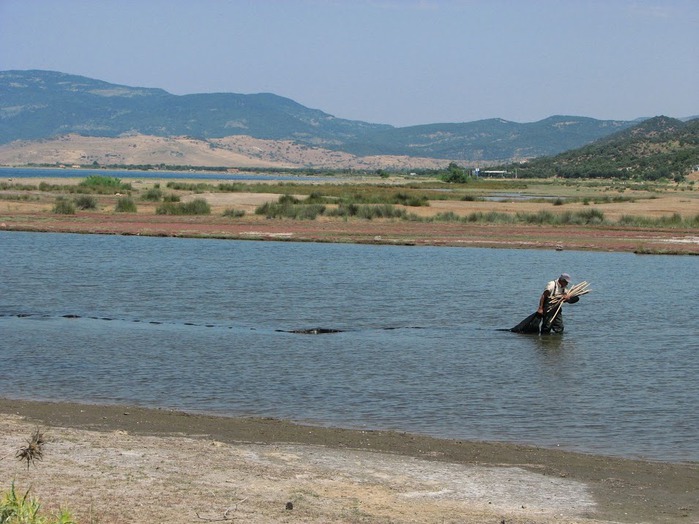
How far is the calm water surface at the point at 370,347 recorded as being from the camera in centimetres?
1288

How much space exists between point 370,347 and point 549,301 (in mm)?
3839

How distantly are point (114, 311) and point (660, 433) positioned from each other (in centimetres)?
1261

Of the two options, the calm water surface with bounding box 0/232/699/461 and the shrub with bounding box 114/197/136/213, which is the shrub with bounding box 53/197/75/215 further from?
the calm water surface with bounding box 0/232/699/461

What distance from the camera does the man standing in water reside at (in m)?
19.1

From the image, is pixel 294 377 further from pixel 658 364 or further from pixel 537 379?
pixel 658 364

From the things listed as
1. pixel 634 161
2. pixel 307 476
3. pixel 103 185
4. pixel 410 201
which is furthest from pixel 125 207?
pixel 634 161

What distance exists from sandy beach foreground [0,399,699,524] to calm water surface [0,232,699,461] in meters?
0.88

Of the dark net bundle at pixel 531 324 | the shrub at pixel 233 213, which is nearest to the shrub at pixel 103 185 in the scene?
the shrub at pixel 233 213

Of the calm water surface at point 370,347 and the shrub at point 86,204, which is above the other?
the shrub at point 86,204

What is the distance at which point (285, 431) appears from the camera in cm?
1170

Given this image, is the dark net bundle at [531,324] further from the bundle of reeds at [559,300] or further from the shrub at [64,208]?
the shrub at [64,208]

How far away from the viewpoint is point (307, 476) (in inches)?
371

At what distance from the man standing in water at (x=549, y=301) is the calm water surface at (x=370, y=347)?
326 millimetres

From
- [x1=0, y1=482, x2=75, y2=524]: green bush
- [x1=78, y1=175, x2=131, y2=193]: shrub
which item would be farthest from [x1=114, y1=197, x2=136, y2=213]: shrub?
[x1=0, y1=482, x2=75, y2=524]: green bush
